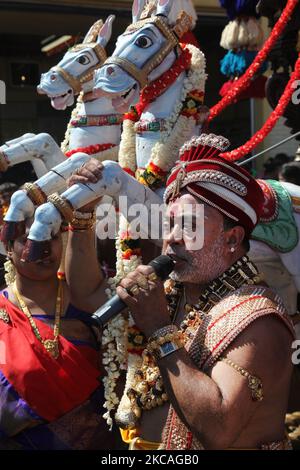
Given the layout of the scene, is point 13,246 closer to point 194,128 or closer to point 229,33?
point 194,128

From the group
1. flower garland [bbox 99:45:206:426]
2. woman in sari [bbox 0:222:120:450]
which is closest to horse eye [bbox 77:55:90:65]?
Result: flower garland [bbox 99:45:206:426]

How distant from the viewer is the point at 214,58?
32.6ft

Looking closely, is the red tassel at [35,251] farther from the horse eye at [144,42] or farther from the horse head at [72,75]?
the horse head at [72,75]

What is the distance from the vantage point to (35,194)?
3371 mm

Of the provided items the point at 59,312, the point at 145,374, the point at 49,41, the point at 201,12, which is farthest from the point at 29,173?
the point at 145,374

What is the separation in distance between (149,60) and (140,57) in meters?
0.04

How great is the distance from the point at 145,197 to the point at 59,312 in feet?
2.42

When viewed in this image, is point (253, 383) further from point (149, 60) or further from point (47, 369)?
point (149, 60)

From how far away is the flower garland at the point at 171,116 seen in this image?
11.7ft

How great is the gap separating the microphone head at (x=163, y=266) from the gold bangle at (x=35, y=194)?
3.98 ft

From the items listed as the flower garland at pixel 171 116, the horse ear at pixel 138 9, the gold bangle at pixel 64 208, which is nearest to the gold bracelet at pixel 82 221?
the gold bangle at pixel 64 208

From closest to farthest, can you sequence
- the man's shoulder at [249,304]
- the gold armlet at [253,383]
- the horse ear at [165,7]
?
the gold armlet at [253,383]
the man's shoulder at [249,304]
the horse ear at [165,7]

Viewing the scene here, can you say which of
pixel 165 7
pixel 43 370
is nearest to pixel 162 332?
pixel 43 370

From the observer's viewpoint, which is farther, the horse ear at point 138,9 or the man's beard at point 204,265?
the horse ear at point 138,9
